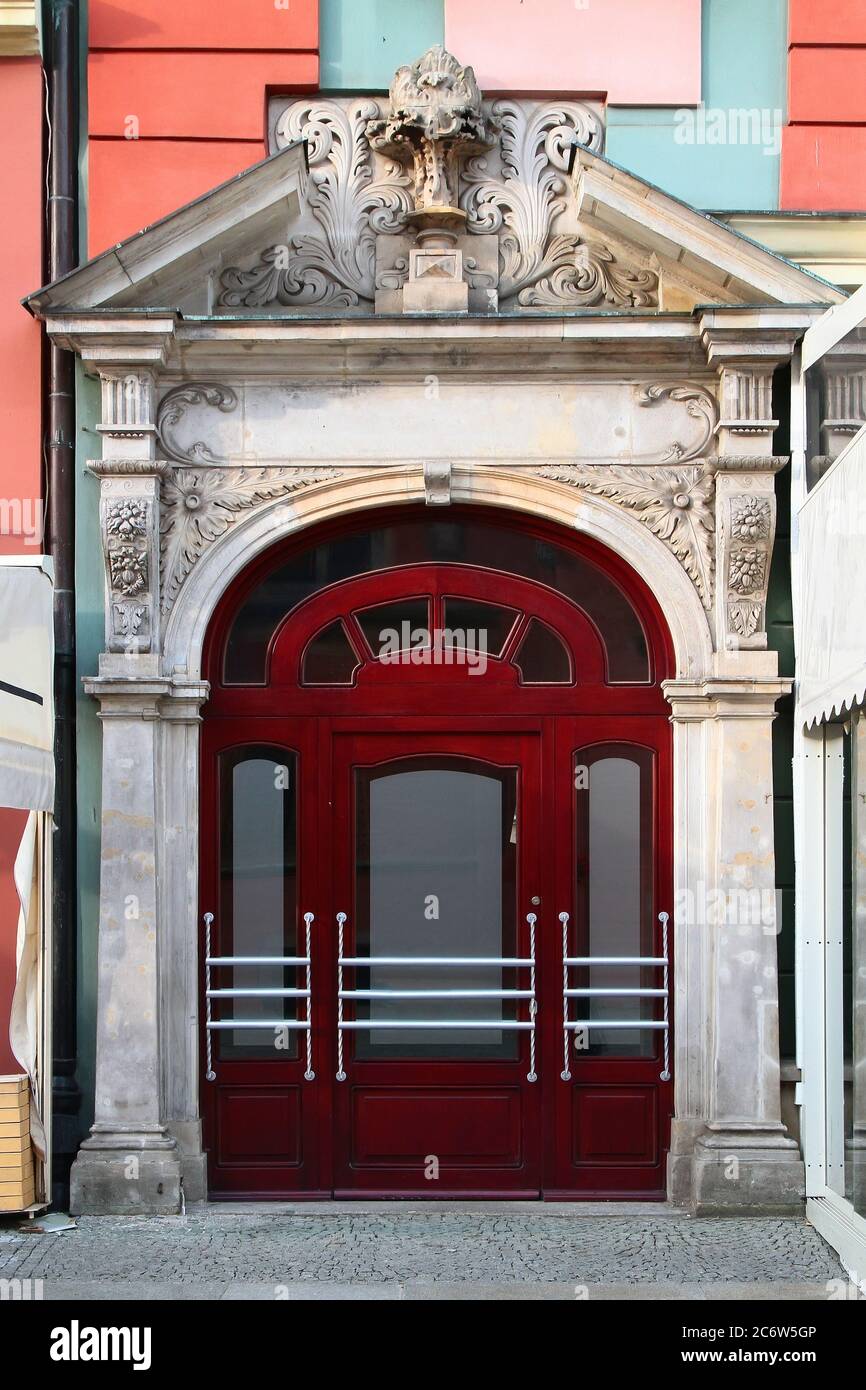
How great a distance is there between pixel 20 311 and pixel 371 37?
2231 millimetres

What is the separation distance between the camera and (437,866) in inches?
324

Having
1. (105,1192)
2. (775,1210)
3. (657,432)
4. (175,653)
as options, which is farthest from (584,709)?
(105,1192)

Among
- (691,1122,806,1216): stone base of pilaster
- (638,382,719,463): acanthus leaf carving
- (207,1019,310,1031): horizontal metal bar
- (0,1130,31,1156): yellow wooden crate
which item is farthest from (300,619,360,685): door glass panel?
(691,1122,806,1216): stone base of pilaster

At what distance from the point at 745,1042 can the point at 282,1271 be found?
7.96 ft

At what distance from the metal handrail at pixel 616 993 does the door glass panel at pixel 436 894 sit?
0.26 meters

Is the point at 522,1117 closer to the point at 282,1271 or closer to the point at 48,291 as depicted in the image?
the point at 282,1271

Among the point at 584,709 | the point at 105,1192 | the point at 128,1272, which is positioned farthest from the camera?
the point at 584,709

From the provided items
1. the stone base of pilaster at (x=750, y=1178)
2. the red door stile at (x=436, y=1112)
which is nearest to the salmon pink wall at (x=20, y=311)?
the red door stile at (x=436, y=1112)

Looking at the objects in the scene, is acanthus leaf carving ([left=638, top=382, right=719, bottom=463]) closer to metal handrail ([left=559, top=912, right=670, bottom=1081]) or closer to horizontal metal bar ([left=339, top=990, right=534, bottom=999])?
metal handrail ([left=559, top=912, right=670, bottom=1081])

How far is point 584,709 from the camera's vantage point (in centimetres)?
823

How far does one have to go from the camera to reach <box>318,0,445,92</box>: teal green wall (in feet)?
27.1

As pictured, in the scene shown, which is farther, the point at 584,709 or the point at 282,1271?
the point at 584,709

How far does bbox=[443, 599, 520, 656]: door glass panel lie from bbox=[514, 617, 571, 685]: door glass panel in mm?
106

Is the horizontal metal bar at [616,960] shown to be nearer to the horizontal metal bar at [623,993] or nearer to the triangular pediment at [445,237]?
the horizontal metal bar at [623,993]
